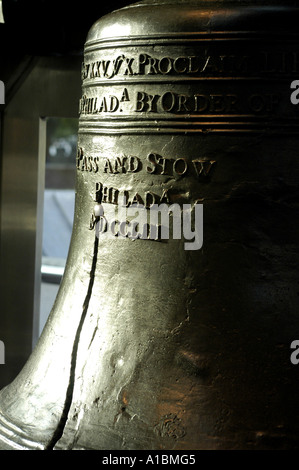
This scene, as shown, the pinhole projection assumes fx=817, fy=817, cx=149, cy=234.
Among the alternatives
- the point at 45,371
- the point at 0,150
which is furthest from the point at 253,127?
the point at 0,150

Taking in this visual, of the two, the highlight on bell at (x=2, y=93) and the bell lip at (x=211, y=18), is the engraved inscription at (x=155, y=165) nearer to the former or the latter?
the bell lip at (x=211, y=18)

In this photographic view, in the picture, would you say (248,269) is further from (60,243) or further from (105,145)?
(60,243)

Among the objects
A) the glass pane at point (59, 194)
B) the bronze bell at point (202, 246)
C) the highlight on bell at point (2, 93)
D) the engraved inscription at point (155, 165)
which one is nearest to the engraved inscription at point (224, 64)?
the bronze bell at point (202, 246)

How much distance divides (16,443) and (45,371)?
16 centimetres

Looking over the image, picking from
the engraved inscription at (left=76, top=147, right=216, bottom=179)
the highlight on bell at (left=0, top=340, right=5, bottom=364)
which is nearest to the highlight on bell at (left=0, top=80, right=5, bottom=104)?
the highlight on bell at (left=0, top=340, right=5, bottom=364)

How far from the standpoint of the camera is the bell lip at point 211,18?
1482 mm

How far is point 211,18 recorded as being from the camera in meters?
1.49

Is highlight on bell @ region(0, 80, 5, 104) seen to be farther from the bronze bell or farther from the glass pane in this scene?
the glass pane

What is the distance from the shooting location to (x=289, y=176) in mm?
1494

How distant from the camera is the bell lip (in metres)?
1.48

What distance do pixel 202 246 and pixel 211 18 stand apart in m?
0.42

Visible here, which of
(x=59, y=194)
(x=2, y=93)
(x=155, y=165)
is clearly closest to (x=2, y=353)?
(x=2, y=93)

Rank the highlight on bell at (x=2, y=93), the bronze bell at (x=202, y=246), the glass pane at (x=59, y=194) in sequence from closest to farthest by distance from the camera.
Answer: the bronze bell at (x=202, y=246) < the highlight on bell at (x=2, y=93) < the glass pane at (x=59, y=194)

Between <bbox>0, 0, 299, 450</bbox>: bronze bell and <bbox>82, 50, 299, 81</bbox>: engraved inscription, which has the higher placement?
<bbox>82, 50, 299, 81</bbox>: engraved inscription
